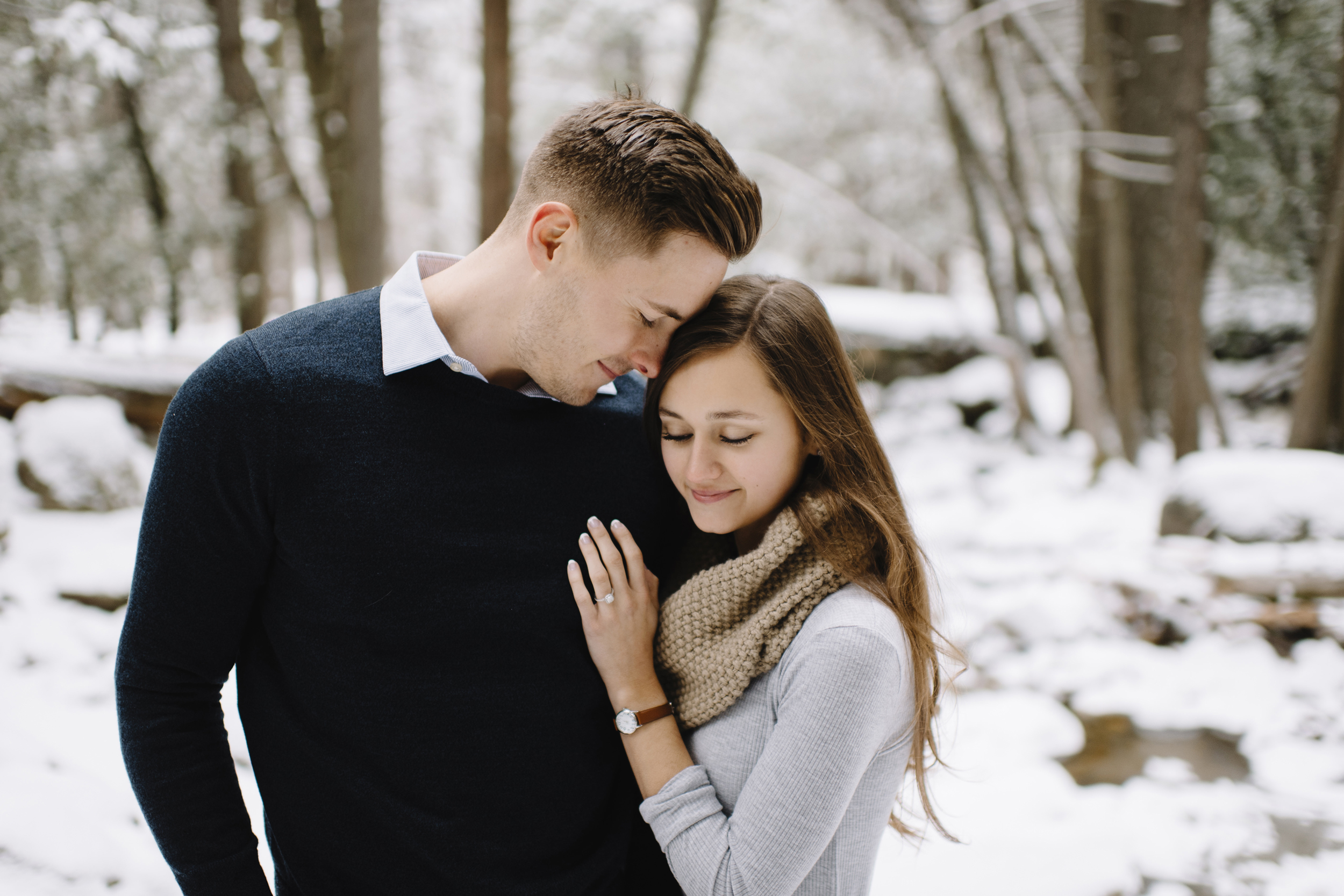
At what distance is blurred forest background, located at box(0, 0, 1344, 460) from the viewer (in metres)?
5.63

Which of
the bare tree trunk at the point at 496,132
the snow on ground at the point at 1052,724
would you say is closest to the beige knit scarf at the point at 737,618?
the snow on ground at the point at 1052,724

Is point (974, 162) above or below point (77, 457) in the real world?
above

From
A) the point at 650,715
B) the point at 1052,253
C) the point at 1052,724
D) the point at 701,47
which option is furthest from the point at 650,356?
the point at 701,47

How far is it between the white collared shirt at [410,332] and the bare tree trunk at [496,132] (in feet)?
12.1

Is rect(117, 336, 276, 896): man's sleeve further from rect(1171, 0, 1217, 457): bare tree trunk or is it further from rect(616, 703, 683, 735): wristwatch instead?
rect(1171, 0, 1217, 457): bare tree trunk

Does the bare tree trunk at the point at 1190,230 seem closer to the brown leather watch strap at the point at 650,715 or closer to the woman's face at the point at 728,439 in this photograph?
the woman's face at the point at 728,439

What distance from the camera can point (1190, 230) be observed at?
6.06 metres

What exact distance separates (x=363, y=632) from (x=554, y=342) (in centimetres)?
63

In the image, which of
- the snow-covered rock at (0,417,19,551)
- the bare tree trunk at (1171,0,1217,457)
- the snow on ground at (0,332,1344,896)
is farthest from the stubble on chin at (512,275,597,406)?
the bare tree trunk at (1171,0,1217,457)

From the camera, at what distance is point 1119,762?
3.54 m

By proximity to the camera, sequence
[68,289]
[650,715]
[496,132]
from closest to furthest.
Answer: [650,715]
[496,132]
[68,289]

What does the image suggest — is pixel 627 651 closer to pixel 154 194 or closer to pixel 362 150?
pixel 362 150

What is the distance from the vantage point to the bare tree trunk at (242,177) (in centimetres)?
770

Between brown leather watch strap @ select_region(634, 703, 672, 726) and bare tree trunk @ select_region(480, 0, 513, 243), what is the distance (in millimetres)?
4105
